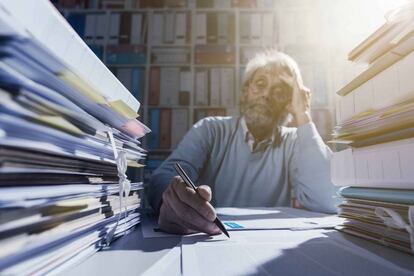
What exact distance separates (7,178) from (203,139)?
133 centimetres

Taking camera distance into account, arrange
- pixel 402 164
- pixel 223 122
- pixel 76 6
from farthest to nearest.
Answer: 1. pixel 76 6
2. pixel 223 122
3. pixel 402 164

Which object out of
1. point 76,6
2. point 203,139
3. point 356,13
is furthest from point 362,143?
point 76,6

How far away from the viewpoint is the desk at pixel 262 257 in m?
0.30

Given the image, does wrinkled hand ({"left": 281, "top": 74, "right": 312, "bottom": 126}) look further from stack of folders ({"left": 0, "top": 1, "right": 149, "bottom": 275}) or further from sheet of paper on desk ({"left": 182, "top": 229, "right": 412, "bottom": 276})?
stack of folders ({"left": 0, "top": 1, "right": 149, "bottom": 275})

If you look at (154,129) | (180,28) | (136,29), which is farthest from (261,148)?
(136,29)

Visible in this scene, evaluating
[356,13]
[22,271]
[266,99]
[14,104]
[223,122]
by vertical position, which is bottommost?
[22,271]

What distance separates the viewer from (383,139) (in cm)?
42

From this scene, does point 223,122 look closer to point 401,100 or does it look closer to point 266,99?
point 266,99

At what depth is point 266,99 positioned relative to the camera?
5.24 ft

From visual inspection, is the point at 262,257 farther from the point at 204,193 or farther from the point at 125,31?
the point at 125,31

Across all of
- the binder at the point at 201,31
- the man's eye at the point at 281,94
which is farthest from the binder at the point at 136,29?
the man's eye at the point at 281,94

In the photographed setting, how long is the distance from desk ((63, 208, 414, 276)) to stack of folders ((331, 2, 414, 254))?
0.13ft

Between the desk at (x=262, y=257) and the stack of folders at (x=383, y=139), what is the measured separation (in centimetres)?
4

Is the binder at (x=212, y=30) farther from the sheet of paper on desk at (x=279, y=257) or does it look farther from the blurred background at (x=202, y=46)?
the sheet of paper on desk at (x=279, y=257)
